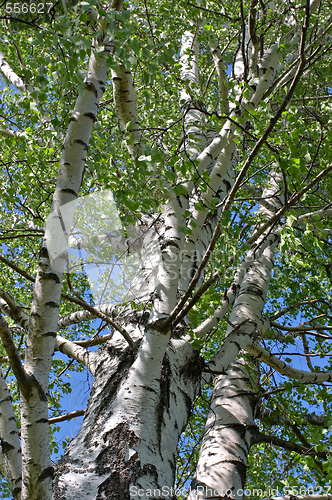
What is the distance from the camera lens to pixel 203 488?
2432 millimetres

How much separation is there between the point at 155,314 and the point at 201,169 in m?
1.37

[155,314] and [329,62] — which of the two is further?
[329,62]

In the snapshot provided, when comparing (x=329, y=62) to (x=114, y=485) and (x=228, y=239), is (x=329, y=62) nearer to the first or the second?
(x=228, y=239)

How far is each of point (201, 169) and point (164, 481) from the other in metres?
2.26

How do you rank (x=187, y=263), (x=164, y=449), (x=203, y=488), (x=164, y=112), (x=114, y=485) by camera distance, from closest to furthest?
(x=114, y=485) < (x=164, y=449) < (x=203, y=488) < (x=187, y=263) < (x=164, y=112)

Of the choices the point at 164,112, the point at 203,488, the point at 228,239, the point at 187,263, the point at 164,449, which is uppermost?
the point at 164,112

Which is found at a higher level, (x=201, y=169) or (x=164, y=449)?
(x=201, y=169)

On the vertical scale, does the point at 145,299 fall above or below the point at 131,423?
above

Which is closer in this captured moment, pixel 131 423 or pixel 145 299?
pixel 131 423

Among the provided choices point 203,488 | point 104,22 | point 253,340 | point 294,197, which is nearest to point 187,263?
point 253,340

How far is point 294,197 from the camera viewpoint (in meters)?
2.04

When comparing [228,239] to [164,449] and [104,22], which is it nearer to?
[164,449]

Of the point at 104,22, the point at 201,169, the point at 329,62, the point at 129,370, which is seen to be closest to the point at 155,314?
the point at 129,370

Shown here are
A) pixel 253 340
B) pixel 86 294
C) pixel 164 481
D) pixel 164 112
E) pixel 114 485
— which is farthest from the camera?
pixel 86 294
